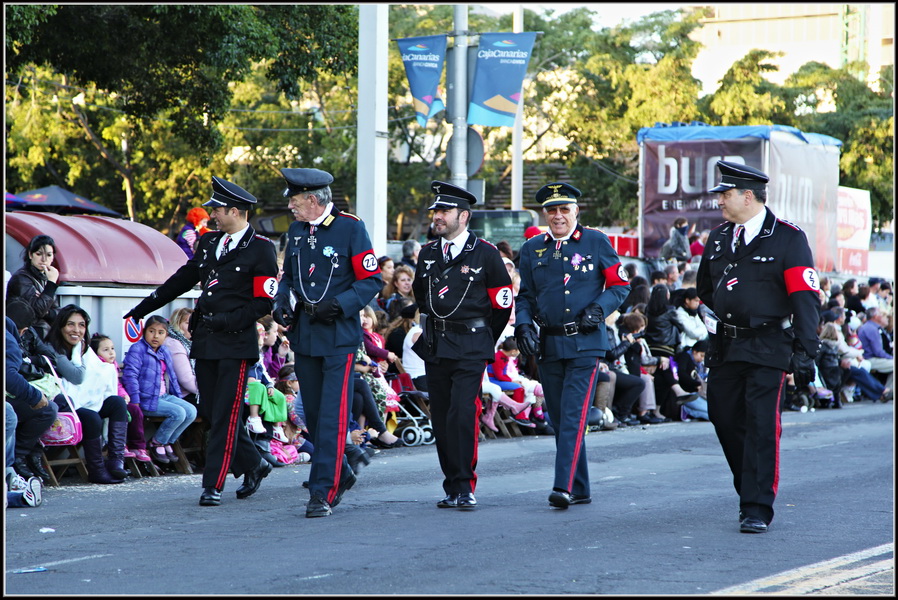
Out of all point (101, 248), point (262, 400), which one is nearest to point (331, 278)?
point (262, 400)

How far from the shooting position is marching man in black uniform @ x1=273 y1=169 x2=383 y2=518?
8.06m

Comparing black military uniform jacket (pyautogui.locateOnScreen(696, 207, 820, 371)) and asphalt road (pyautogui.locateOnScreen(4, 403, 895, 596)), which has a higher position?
black military uniform jacket (pyautogui.locateOnScreen(696, 207, 820, 371))

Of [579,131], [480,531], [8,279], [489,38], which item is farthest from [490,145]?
[480,531]

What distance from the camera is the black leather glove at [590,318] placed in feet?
27.3

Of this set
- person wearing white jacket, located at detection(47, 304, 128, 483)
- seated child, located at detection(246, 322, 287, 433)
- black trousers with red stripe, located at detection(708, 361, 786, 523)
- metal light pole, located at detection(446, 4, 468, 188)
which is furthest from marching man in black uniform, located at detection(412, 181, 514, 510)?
metal light pole, located at detection(446, 4, 468, 188)

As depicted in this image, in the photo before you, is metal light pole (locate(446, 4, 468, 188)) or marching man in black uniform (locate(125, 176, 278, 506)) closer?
marching man in black uniform (locate(125, 176, 278, 506))

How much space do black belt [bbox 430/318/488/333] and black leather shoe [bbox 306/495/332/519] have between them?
131cm

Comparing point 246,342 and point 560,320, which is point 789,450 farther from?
point 246,342

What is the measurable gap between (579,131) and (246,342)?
28.5m

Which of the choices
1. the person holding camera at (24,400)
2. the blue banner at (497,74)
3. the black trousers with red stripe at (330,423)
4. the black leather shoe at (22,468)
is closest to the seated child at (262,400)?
the person holding camera at (24,400)

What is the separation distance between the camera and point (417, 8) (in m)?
38.4

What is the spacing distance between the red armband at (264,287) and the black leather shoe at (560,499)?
87.0 inches

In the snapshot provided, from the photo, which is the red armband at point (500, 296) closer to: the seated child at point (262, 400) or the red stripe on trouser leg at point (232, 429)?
the red stripe on trouser leg at point (232, 429)

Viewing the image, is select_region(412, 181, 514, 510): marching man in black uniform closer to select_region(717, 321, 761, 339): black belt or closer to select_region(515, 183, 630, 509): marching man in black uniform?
select_region(515, 183, 630, 509): marching man in black uniform
